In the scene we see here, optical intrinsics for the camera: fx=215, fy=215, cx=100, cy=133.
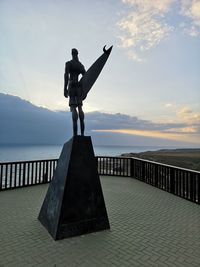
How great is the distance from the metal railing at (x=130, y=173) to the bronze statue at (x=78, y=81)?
11.0 feet

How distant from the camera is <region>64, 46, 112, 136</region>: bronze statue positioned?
4.30 metres

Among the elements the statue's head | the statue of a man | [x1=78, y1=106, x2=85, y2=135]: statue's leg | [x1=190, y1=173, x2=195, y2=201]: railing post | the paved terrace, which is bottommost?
the paved terrace

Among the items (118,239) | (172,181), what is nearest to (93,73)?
(118,239)

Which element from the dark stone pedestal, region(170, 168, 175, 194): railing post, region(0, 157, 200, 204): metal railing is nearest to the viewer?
the dark stone pedestal

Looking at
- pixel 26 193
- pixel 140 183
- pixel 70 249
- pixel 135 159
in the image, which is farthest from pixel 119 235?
pixel 135 159

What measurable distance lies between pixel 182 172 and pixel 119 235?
3.23 metres

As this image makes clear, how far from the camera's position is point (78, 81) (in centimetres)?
439

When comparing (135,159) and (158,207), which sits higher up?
(135,159)

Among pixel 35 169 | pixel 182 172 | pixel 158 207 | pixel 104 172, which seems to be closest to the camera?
pixel 158 207

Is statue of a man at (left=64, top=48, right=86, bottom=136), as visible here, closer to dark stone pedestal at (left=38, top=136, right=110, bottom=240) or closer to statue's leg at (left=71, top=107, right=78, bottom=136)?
statue's leg at (left=71, top=107, right=78, bottom=136)

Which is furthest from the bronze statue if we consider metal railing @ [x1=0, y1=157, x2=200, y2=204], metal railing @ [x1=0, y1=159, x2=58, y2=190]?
metal railing @ [x1=0, y1=159, x2=58, y2=190]

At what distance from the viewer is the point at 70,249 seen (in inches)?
115

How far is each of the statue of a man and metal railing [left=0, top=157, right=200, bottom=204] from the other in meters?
3.35

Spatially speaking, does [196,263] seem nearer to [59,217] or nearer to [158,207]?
[59,217]
